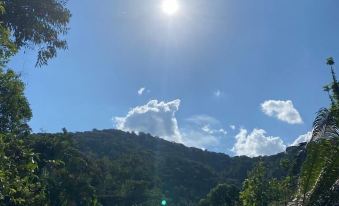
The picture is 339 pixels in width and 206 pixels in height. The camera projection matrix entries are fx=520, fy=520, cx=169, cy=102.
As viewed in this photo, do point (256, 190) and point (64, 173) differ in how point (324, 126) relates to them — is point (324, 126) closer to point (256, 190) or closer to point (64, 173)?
point (256, 190)

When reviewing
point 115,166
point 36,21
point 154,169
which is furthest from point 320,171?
point 154,169

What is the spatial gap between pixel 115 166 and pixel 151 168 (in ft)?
53.3

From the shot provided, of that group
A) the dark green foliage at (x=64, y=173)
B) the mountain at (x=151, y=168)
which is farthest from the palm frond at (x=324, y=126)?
the dark green foliage at (x=64, y=173)

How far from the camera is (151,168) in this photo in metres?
99.6

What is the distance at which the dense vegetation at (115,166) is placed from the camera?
911 centimetres

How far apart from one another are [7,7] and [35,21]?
593 mm

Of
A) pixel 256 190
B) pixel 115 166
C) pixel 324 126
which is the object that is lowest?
pixel 324 126

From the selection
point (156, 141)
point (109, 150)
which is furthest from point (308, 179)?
point (156, 141)

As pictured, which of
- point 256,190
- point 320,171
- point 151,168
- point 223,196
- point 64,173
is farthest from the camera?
point 151,168

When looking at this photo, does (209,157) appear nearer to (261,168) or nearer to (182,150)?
(182,150)

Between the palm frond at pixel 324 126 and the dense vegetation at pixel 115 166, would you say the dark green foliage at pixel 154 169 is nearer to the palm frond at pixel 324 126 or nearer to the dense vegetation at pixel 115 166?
the dense vegetation at pixel 115 166

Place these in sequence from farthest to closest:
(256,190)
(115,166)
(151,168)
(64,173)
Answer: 1. (151,168)
2. (115,166)
3. (64,173)
4. (256,190)

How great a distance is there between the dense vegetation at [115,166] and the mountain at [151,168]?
8.4 inches

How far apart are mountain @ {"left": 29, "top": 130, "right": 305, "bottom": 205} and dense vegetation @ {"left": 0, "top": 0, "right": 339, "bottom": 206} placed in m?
0.21
